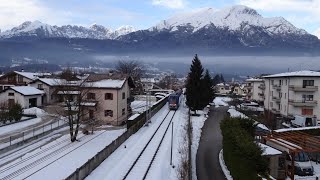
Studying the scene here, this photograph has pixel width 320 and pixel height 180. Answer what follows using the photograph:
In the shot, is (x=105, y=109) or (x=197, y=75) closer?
(x=105, y=109)

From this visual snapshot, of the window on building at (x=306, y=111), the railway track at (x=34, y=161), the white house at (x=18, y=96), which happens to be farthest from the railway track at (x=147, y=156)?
the white house at (x=18, y=96)

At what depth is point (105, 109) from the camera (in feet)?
175

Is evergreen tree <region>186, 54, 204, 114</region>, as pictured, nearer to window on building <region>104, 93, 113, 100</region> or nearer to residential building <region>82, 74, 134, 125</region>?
residential building <region>82, 74, 134, 125</region>

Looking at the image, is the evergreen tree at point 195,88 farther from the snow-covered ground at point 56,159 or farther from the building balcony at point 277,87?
the snow-covered ground at point 56,159

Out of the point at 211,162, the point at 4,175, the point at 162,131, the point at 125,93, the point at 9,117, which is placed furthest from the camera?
the point at 125,93

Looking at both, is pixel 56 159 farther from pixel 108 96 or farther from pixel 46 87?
pixel 46 87

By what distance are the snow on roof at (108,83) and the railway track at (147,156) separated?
27.9 ft

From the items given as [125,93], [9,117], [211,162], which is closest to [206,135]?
[211,162]

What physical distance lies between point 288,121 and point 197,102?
45.4 ft

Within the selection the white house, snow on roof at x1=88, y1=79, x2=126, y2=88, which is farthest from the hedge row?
the white house

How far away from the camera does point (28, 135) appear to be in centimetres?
4300

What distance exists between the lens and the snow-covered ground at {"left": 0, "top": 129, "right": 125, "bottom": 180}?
94.5 feet

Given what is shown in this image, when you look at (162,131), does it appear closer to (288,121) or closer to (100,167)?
(100,167)

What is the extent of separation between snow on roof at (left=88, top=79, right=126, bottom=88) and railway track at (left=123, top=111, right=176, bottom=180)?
8.50 meters
